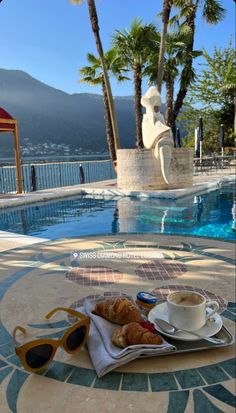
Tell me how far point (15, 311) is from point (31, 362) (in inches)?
35.0

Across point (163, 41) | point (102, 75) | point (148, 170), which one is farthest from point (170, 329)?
point (102, 75)

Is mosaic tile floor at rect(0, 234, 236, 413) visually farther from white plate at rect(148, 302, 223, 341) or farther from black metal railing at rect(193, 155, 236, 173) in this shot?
black metal railing at rect(193, 155, 236, 173)

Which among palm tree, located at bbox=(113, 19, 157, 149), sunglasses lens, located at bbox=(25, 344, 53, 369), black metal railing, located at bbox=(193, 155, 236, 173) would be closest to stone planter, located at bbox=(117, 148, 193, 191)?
palm tree, located at bbox=(113, 19, 157, 149)

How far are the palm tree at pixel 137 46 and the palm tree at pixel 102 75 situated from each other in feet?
1.54

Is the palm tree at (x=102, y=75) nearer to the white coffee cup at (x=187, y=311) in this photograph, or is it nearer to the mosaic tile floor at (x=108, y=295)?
the mosaic tile floor at (x=108, y=295)

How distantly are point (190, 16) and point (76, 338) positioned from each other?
16.3 meters

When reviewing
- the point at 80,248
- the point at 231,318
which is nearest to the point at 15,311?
the point at 231,318

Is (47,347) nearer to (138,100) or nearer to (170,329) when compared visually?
(170,329)

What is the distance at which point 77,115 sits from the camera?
97625 mm

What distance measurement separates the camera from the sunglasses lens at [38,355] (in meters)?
1.70

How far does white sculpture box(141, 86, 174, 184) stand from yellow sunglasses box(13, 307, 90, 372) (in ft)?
28.2

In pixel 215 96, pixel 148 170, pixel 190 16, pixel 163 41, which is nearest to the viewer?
pixel 148 170

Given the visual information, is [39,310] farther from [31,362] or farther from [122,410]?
[122,410]

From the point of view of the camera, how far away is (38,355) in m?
1.72
